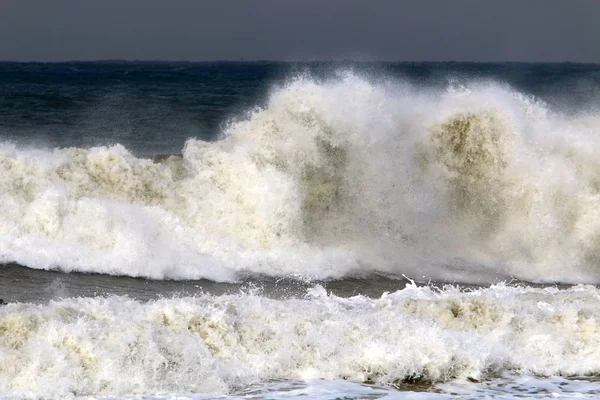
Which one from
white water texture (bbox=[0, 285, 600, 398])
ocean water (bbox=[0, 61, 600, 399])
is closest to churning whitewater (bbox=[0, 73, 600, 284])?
ocean water (bbox=[0, 61, 600, 399])

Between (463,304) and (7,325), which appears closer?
(7,325)

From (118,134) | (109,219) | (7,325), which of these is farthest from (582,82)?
(7,325)

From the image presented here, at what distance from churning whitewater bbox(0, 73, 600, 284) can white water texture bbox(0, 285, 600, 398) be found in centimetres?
288

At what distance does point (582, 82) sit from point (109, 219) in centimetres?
4434

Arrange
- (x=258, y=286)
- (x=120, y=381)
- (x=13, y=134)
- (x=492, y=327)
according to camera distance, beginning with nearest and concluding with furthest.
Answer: (x=120, y=381) → (x=492, y=327) → (x=258, y=286) → (x=13, y=134)

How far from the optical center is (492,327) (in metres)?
8.92

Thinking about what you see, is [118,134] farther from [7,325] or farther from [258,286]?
[7,325]

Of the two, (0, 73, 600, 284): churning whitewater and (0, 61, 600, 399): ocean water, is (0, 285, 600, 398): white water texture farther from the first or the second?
(0, 73, 600, 284): churning whitewater

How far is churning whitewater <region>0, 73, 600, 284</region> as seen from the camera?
11.8m

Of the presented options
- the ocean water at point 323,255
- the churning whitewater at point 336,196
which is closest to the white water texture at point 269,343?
the ocean water at point 323,255

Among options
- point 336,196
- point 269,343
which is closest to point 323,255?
point 336,196

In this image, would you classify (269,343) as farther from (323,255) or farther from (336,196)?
(336,196)

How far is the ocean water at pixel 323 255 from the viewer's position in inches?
298

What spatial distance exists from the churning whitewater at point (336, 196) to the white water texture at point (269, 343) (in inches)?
113
